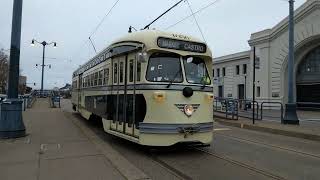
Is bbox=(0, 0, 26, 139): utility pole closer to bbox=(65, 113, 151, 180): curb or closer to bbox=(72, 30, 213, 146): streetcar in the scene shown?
bbox=(65, 113, 151, 180): curb

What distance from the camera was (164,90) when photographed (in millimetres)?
10883

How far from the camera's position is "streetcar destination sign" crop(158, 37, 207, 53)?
11309mm

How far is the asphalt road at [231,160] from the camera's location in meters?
8.91

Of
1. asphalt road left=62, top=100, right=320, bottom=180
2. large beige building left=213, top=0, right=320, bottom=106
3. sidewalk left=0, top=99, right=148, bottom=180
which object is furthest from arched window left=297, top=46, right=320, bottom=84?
sidewalk left=0, top=99, right=148, bottom=180

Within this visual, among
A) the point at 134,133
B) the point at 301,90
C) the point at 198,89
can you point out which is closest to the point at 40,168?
the point at 134,133

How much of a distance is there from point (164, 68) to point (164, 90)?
680 mm

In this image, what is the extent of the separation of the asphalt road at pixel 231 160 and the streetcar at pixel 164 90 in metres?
0.49

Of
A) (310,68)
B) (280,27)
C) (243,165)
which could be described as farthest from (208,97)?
(280,27)

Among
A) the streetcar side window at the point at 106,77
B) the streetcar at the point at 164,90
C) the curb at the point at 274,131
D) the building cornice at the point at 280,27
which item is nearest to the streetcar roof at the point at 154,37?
the streetcar at the point at 164,90

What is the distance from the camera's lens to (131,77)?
1184cm

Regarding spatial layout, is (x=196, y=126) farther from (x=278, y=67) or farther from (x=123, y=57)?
(x=278, y=67)

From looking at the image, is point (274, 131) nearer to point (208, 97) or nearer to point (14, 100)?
point (208, 97)

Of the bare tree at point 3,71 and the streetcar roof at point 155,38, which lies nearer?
the streetcar roof at point 155,38

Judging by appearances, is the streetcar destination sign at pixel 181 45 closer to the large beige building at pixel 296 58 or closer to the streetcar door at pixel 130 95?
the streetcar door at pixel 130 95
